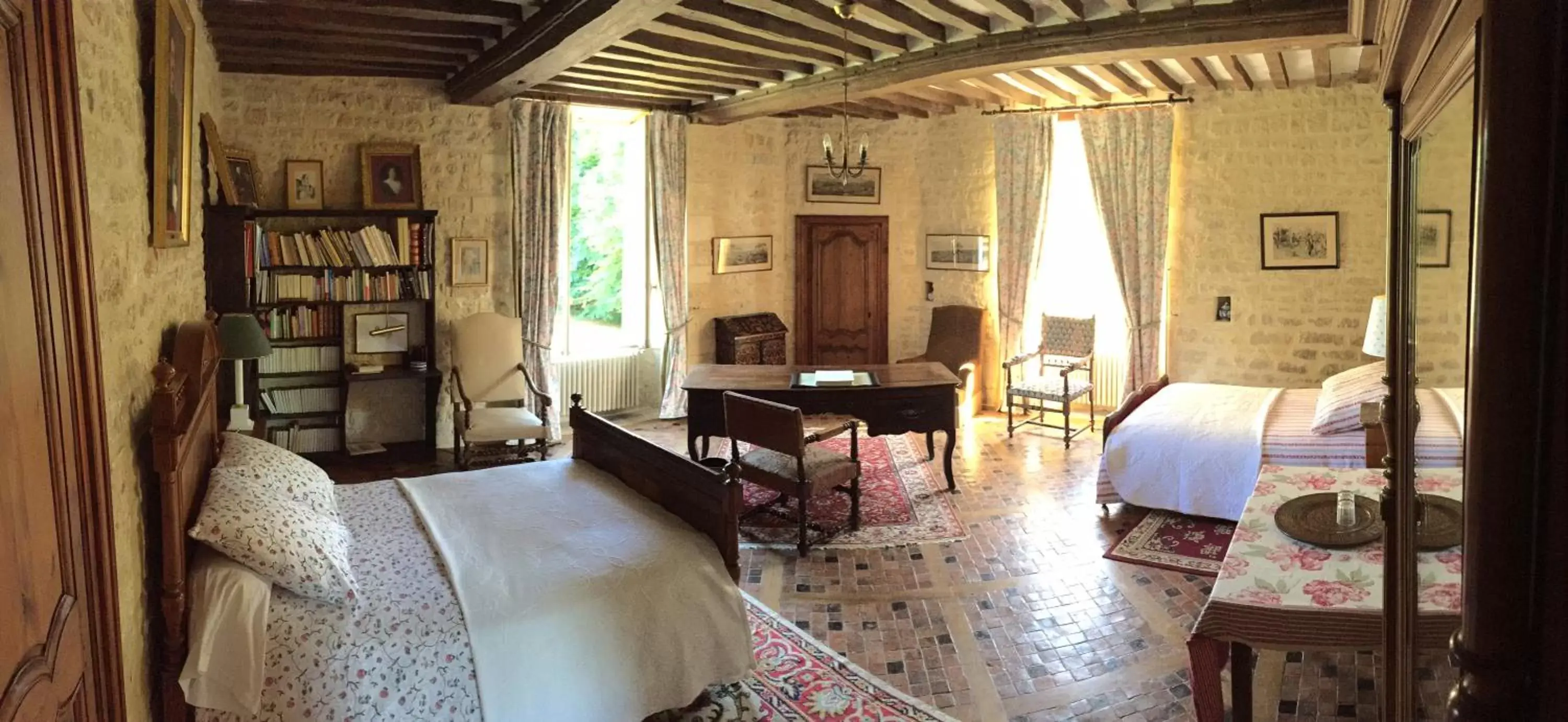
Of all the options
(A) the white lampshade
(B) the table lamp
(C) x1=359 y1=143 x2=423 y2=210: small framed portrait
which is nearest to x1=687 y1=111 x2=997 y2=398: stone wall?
(C) x1=359 y1=143 x2=423 y2=210: small framed portrait

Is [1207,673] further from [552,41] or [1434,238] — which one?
[552,41]

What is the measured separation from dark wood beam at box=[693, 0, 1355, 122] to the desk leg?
2.73 meters

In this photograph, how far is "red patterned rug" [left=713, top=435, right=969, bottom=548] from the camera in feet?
18.1

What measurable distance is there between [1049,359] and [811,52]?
3773 millimetres

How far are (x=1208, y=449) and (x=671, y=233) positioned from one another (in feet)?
15.9

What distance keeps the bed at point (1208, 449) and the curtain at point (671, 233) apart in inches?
156

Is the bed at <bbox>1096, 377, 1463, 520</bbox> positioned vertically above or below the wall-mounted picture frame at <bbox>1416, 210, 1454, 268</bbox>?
below

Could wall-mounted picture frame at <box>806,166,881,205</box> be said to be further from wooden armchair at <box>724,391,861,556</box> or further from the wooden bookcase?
Answer: wooden armchair at <box>724,391,861,556</box>

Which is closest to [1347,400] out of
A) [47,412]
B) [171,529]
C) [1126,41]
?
[1126,41]

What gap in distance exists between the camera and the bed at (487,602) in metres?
2.76

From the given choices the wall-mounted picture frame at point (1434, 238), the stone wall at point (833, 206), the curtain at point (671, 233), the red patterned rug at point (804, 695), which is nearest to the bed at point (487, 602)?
the red patterned rug at point (804, 695)

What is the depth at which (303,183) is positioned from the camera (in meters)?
6.93

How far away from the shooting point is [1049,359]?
345 inches

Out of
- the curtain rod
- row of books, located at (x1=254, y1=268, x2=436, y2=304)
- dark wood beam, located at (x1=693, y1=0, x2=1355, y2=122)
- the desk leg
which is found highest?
the curtain rod
